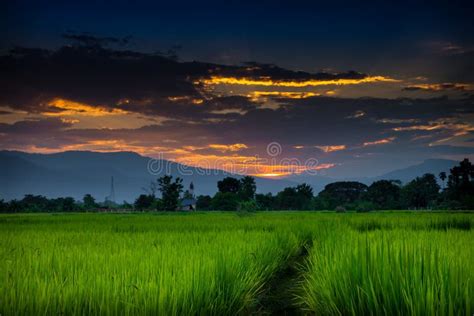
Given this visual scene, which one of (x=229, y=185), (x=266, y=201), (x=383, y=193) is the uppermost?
(x=229, y=185)

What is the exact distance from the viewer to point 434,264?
4.04 meters

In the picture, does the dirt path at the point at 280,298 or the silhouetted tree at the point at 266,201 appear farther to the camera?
the silhouetted tree at the point at 266,201

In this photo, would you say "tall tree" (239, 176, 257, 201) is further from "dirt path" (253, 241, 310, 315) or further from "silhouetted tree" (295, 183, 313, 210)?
"dirt path" (253, 241, 310, 315)

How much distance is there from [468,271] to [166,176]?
260 feet

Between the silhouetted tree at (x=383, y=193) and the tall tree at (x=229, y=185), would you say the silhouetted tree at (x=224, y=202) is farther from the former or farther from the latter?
the silhouetted tree at (x=383, y=193)

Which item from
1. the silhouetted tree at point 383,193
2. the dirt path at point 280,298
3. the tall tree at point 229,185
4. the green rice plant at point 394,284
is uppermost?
the tall tree at point 229,185

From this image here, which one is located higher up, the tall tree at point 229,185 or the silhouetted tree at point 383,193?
the tall tree at point 229,185

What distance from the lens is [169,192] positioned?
81.1 m

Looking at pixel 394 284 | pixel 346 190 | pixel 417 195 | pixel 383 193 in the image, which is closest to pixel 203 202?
pixel 346 190

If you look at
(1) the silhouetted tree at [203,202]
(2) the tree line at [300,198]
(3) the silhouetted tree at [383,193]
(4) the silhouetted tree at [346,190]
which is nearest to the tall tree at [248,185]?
(2) the tree line at [300,198]

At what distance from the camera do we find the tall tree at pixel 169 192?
80812mm

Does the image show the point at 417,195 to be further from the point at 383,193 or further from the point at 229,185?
the point at 229,185

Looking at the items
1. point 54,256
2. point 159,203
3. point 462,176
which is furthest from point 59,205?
point 462,176

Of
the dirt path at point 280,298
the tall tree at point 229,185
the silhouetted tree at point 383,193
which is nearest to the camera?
the dirt path at point 280,298
